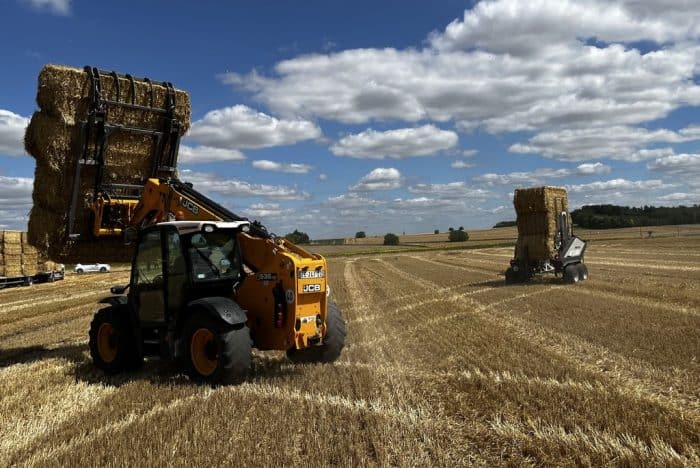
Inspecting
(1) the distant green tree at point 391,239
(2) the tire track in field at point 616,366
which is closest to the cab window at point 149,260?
(2) the tire track in field at point 616,366

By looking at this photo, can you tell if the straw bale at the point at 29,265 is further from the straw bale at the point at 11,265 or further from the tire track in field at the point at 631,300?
the tire track in field at the point at 631,300

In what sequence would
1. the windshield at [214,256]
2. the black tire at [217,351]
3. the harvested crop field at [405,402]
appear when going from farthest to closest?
the windshield at [214,256]
the black tire at [217,351]
the harvested crop field at [405,402]

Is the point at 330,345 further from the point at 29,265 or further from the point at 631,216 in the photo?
the point at 631,216

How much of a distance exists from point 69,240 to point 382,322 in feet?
→ 20.4

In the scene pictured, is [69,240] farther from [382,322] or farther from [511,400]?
[511,400]

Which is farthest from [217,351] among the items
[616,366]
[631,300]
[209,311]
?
[631,300]

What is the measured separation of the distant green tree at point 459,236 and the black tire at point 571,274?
213 ft

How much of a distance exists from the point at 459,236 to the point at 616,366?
79.0 meters

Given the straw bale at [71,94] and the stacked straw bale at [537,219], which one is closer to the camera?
the straw bale at [71,94]

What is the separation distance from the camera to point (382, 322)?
12.2 meters

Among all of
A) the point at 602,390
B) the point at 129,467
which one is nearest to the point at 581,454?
the point at 602,390

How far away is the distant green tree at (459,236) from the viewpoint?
278ft

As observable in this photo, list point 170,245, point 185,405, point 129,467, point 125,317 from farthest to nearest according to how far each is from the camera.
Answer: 1. point 125,317
2. point 170,245
3. point 185,405
4. point 129,467

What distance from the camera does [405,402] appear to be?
19.2 ft
